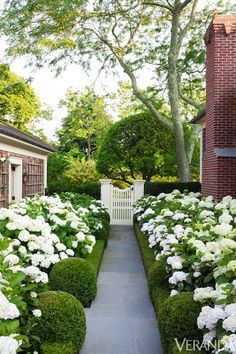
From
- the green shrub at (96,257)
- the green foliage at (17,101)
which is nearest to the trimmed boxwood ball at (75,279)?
the green shrub at (96,257)

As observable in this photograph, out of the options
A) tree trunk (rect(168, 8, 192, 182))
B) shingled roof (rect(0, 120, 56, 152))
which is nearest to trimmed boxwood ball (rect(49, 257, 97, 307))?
shingled roof (rect(0, 120, 56, 152))

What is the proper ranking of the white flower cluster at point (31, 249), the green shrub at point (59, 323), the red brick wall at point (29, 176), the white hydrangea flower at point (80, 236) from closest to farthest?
the white flower cluster at point (31, 249), the green shrub at point (59, 323), the white hydrangea flower at point (80, 236), the red brick wall at point (29, 176)

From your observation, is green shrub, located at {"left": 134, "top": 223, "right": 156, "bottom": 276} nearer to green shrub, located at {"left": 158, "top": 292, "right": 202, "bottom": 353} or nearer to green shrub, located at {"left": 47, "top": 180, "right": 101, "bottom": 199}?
green shrub, located at {"left": 158, "top": 292, "right": 202, "bottom": 353}

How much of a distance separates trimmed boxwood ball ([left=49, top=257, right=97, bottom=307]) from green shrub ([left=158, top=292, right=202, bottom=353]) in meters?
1.96

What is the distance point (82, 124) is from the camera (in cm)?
3619

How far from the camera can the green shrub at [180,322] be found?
389cm

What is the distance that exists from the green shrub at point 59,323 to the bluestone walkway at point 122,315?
1.14 feet

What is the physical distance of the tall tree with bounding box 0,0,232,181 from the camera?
620 inches

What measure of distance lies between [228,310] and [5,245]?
1861 millimetres

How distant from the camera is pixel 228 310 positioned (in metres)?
2.81

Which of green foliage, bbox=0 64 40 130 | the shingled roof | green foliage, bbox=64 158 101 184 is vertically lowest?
green foliage, bbox=64 158 101 184

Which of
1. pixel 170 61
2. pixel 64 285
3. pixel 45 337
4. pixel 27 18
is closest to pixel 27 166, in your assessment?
pixel 27 18

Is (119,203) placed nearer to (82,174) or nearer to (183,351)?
(82,174)

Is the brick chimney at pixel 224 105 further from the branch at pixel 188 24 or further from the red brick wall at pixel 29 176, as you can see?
the branch at pixel 188 24
